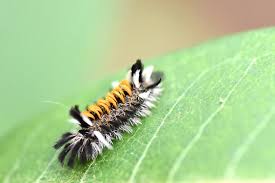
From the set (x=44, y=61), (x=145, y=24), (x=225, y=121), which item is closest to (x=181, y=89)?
(x=225, y=121)

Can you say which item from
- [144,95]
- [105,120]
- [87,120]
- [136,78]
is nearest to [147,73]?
[136,78]

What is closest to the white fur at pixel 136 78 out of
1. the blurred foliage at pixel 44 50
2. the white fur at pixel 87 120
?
the white fur at pixel 87 120

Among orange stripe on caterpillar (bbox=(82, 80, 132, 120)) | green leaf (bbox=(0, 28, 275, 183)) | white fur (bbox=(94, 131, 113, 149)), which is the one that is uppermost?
orange stripe on caterpillar (bbox=(82, 80, 132, 120))

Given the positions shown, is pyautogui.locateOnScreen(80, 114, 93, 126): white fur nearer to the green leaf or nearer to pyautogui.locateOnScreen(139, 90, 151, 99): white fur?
the green leaf

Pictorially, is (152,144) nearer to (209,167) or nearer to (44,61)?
(209,167)

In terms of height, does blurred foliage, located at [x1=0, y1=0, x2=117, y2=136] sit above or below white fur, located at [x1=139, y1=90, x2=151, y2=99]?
above

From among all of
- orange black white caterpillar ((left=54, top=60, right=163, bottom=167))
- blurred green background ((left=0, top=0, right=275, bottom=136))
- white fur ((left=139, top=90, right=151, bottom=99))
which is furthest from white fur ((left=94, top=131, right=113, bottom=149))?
blurred green background ((left=0, top=0, right=275, bottom=136))

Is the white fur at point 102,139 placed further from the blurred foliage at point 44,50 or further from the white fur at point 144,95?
the blurred foliage at point 44,50
